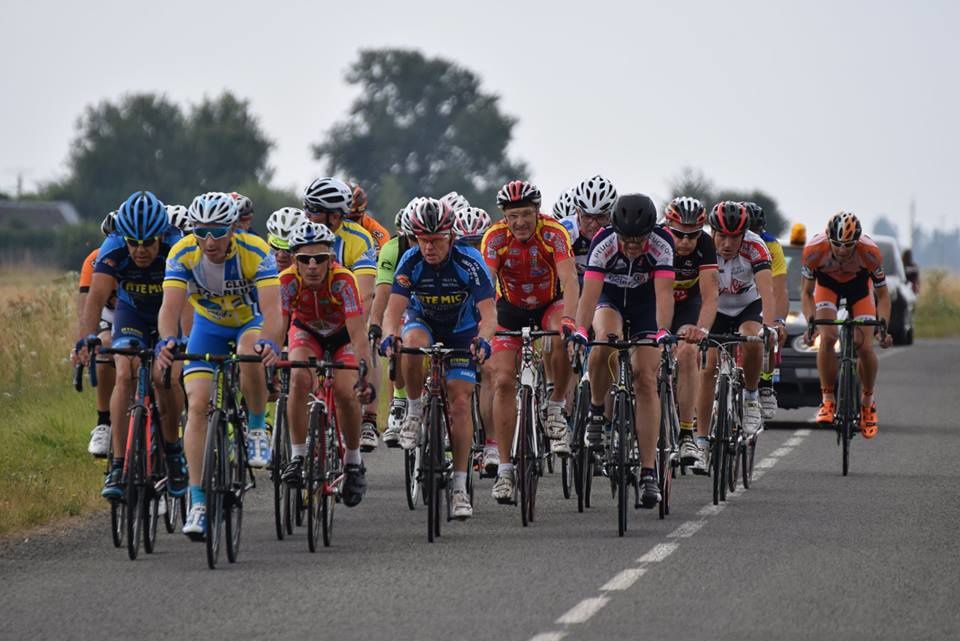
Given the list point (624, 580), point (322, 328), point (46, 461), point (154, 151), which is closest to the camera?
point (624, 580)

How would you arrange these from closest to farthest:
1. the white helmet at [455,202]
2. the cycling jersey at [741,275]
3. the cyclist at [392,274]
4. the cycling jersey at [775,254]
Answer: the cyclist at [392,274] → the white helmet at [455,202] → the cycling jersey at [741,275] → the cycling jersey at [775,254]

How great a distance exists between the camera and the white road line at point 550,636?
341 inches

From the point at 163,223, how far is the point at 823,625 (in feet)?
15.3

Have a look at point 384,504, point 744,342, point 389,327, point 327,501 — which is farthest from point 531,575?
point 744,342

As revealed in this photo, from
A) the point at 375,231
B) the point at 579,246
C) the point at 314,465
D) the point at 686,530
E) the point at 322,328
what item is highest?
the point at 375,231

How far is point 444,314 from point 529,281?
144 cm

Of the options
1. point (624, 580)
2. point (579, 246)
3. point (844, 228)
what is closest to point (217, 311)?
point (624, 580)

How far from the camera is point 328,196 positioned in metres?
14.4

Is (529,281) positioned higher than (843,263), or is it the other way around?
(843,263)

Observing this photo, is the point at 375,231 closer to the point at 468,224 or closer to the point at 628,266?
the point at 468,224

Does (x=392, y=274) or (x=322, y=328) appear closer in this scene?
(x=322, y=328)

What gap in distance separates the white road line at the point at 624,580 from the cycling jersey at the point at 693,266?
392 centimetres

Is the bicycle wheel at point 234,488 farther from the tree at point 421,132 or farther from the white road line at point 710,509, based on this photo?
the tree at point 421,132

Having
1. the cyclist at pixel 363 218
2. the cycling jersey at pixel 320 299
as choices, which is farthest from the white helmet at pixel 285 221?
the cyclist at pixel 363 218
